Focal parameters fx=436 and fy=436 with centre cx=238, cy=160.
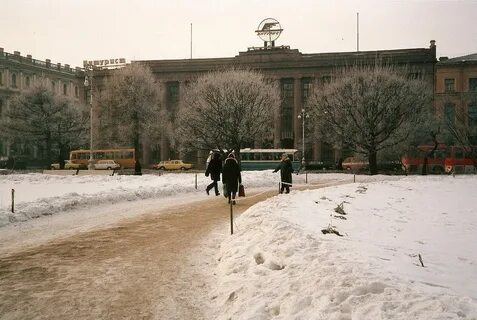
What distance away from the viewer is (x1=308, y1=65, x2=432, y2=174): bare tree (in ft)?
126

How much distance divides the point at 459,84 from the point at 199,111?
44.1 metres

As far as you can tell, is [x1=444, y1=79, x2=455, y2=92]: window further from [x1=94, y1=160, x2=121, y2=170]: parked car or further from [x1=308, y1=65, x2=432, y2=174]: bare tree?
[x1=94, y1=160, x2=121, y2=170]: parked car

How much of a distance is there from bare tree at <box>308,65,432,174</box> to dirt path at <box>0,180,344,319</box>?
97.8 ft

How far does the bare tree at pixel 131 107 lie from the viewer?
4866 centimetres

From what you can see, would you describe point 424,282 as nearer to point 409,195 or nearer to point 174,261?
point 174,261

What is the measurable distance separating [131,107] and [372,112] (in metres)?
25.8

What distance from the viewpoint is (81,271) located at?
290 inches

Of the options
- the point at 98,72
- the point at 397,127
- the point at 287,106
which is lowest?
the point at 397,127

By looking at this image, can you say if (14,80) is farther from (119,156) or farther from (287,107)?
(287,107)

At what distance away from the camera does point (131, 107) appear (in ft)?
159

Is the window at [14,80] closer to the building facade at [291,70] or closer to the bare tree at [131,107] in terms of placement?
the building facade at [291,70]

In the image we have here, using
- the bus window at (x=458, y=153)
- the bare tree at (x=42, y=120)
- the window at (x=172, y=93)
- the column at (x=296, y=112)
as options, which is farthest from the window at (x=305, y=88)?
the bare tree at (x=42, y=120)

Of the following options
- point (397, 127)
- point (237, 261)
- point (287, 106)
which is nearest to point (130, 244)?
point (237, 261)

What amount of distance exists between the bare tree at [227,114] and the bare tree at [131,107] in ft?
20.4
